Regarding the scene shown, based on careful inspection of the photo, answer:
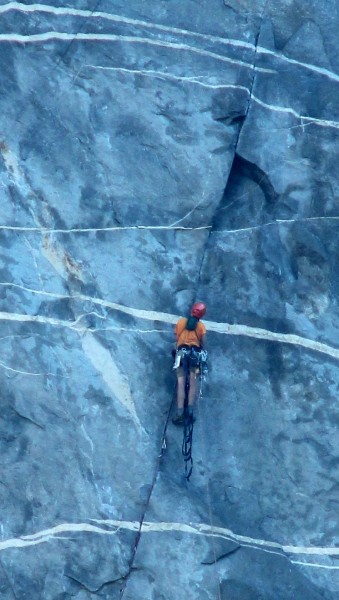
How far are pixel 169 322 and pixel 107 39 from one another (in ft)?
11.2

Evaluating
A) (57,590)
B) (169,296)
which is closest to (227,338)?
(169,296)

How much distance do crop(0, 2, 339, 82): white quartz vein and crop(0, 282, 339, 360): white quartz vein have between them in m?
3.24

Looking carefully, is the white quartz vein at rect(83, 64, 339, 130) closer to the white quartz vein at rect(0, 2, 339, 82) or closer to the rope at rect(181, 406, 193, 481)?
the white quartz vein at rect(0, 2, 339, 82)

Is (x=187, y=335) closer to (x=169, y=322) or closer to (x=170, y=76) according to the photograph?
(x=169, y=322)

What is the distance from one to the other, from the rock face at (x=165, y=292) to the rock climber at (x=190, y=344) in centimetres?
34

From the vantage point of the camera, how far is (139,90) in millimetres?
15570

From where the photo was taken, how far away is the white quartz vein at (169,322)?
14906mm

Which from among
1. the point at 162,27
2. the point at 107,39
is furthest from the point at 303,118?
the point at 107,39

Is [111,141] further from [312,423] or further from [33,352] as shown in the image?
[312,423]

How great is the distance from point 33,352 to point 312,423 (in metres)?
3.28

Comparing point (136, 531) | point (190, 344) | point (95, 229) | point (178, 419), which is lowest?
point (136, 531)

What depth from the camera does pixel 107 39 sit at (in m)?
15.6

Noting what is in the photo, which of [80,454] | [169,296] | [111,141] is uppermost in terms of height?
[111,141]

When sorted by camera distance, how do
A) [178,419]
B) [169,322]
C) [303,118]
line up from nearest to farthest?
[178,419] → [169,322] → [303,118]
